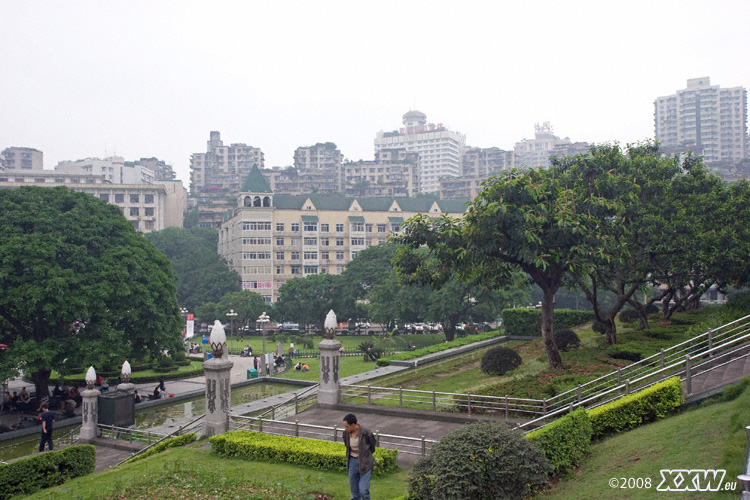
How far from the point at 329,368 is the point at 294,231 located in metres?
71.5

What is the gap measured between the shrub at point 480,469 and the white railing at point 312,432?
14.8ft

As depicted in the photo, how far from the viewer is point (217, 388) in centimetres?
1644

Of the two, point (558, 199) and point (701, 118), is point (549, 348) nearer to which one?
point (558, 199)

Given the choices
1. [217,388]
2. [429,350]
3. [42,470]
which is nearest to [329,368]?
[217,388]

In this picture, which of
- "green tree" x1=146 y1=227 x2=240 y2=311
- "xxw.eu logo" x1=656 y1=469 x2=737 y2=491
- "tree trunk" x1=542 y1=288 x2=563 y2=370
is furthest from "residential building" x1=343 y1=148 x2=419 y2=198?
"xxw.eu logo" x1=656 y1=469 x2=737 y2=491

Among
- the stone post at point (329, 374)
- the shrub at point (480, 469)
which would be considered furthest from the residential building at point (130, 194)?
the shrub at point (480, 469)

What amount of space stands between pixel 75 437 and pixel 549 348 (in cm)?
1913

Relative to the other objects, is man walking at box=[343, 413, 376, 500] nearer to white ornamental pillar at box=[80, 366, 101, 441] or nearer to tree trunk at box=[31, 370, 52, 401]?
white ornamental pillar at box=[80, 366, 101, 441]

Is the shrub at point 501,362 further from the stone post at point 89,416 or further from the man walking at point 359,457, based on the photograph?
the stone post at point 89,416

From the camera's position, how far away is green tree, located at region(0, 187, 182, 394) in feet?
89.3

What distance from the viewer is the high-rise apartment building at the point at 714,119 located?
16500 centimetres

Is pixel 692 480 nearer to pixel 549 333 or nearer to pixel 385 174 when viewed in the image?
pixel 549 333

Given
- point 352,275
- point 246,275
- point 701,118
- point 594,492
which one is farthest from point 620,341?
point 701,118

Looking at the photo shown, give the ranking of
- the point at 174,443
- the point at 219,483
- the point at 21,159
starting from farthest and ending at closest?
the point at 21,159
the point at 174,443
the point at 219,483
